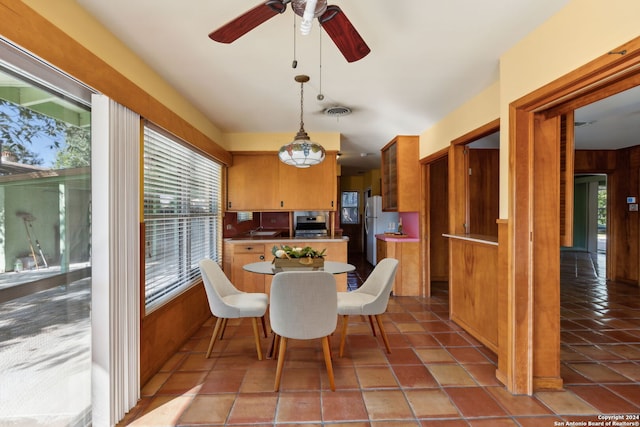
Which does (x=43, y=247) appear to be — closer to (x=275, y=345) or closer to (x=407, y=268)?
(x=275, y=345)

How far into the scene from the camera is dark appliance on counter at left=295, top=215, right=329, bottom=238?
555 cm

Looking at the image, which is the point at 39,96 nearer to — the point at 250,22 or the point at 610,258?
the point at 250,22

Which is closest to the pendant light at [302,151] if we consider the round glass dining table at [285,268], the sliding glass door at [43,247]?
the round glass dining table at [285,268]

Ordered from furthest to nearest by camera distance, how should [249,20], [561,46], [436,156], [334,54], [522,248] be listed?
[436,156] → [334,54] → [522,248] → [561,46] → [249,20]

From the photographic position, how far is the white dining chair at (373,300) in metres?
2.72

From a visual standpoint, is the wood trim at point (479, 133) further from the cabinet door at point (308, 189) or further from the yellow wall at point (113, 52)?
the yellow wall at point (113, 52)

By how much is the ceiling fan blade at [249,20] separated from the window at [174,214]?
138 centimetres

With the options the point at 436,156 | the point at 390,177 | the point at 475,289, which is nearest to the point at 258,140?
the point at 390,177

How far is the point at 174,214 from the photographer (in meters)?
3.04

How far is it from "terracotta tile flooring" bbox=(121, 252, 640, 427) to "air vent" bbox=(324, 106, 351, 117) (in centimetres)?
239

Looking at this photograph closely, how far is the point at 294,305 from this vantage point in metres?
2.21

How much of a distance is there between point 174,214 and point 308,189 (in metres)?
2.13

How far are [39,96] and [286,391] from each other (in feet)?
7.43

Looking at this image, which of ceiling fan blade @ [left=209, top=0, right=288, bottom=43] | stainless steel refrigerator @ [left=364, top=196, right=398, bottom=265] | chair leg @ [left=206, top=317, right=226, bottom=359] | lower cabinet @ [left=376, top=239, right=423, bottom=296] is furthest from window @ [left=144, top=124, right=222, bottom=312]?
stainless steel refrigerator @ [left=364, top=196, right=398, bottom=265]
